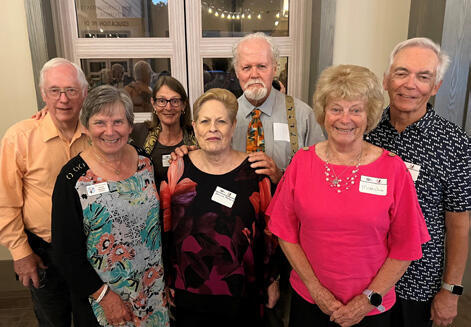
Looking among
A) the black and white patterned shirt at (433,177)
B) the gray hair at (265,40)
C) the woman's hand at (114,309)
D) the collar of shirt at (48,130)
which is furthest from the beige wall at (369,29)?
the woman's hand at (114,309)

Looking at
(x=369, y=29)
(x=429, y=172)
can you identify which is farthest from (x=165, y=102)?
(x=369, y=29)

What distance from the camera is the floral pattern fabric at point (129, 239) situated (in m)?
1.43

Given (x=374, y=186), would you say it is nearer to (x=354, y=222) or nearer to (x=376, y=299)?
(x=354, y=222)

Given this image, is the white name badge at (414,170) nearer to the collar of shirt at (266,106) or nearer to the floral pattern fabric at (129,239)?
the collar of shirt at (266,106)

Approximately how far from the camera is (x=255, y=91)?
1885 millimetres

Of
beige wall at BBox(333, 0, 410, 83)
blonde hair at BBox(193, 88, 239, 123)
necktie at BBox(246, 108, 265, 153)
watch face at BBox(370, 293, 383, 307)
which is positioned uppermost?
beige wall at BBox(333, 0, 410, 83)

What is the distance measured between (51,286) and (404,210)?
184cm

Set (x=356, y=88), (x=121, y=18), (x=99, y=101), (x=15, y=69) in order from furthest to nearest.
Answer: (x=121, y=18)
(x=15, y=69)
(x=99, y=101)
(x=356, y=88)

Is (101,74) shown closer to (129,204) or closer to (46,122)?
(46,122)

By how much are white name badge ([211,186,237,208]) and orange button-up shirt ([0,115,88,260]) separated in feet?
2.72

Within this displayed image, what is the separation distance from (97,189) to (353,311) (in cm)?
116

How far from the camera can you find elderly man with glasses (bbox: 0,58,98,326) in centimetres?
168

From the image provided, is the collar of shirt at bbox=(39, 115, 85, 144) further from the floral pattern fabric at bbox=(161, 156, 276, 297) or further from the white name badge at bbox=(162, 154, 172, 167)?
the floral pattern fabric at bbox=(161, 156, 276, 297)

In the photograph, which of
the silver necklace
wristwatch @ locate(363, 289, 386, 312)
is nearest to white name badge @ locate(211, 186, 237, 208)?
the silver necklace
